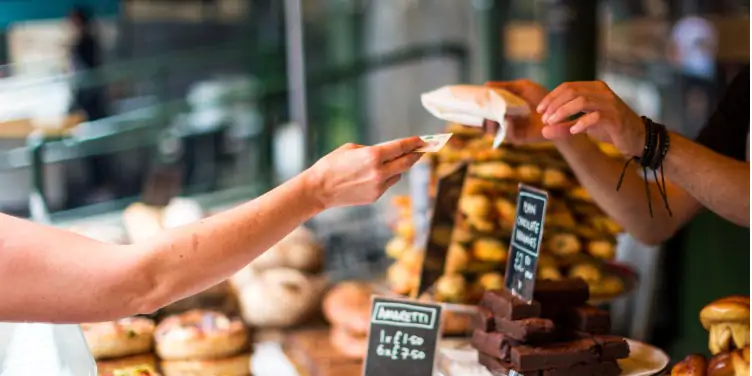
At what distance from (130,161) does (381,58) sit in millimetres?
2512

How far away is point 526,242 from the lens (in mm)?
2168

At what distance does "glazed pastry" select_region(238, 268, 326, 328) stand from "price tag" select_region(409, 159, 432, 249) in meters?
0.39

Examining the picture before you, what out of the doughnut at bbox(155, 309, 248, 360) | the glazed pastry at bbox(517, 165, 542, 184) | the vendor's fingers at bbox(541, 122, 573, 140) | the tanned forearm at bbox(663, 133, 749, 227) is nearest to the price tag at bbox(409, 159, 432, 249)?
the glazed pastry at bbox(517, 165, 542, 184)

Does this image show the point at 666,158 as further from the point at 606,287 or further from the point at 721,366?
the point at 606,287

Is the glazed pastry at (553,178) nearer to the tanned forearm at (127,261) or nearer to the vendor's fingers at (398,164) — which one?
the vendor's fingers at (398,164)

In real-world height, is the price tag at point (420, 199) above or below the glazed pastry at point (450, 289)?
above

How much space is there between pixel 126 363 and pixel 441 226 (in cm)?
98

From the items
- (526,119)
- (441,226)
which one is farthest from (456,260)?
(526,119)

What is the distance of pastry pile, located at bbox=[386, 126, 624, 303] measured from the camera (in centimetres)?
275

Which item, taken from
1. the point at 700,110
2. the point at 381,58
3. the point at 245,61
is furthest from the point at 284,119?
the point at 700,110

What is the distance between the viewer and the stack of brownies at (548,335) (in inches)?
81.2

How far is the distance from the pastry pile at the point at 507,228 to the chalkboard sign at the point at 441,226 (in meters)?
0.12

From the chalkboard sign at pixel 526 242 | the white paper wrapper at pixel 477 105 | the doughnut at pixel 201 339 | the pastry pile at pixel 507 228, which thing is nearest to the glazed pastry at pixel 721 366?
the chalkboard sign at pixel 526 242

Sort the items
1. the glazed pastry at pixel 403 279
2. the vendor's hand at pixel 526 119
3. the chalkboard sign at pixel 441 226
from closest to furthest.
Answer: the vendor's hand at pixel 526 119
the chalkboard sign at pixel 441 226
the glazed pastry at pixel 403 279
